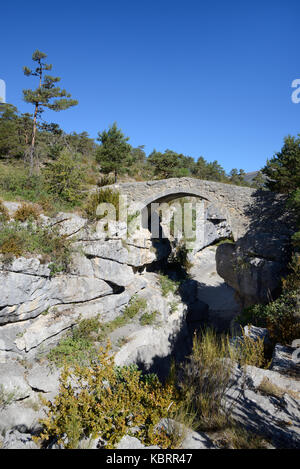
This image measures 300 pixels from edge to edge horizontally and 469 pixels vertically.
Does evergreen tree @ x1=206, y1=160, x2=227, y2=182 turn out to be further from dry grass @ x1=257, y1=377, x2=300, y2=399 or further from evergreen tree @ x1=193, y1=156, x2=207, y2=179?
dry grass @ x1=257, y1=377, x2=300, y2=399

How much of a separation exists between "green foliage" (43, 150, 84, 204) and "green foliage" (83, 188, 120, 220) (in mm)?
684

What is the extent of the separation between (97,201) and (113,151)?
6.92 meters

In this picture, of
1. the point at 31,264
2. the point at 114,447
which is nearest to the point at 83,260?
the point at 31,264

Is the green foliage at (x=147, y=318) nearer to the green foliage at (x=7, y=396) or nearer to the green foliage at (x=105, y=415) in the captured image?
the green foliage at (x=7, y=396)

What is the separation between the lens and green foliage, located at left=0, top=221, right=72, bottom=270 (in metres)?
7.50

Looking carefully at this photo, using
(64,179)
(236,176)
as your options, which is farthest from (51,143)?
(236,176)

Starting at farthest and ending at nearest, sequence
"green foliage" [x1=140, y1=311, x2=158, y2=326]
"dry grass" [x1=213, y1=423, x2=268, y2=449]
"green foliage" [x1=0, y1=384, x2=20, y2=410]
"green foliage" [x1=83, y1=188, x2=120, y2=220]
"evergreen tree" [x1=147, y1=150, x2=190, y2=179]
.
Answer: "evergreen tree" [x1=147, y1=150, x2=190, y2=179] < "green foliage" [x1=140, y1=311, x2=158, y2=326] < "green foliage" [x1=83, y1=188, x2=120, y2=220] < "green foliage" [x1=0, y1=384, x2=20, y2=410] < "dry grass" [x1=213, y1=423, x2=268, y2=449]

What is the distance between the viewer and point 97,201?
1097 centimetres

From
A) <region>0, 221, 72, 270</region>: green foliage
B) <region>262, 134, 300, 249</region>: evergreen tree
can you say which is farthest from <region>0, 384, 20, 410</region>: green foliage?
<region>262, 134, 300, 249</region>: evergreen tree

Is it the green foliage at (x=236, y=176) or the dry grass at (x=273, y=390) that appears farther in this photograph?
the green foliage at (x=236, y=176)

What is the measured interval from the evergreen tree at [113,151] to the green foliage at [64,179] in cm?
561

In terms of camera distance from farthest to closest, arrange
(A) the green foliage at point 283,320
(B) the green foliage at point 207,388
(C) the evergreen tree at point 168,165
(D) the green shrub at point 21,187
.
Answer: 1. (C) the evergreen tree at point 168,165
2. (D) the green shrub at point 21,187
3. (A) the green foliage at point 283,320
4. (B) the green foliage at point 207,388

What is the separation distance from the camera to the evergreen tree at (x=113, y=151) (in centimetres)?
1633

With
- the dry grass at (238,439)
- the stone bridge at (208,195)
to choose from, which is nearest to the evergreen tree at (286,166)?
the stone bridge at (208,195)
